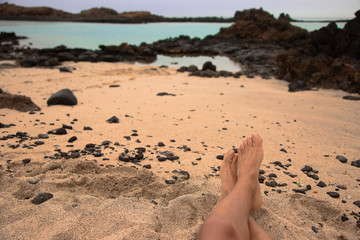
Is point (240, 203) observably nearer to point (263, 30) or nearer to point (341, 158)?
point (341, 158)

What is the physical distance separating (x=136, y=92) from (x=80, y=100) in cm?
138

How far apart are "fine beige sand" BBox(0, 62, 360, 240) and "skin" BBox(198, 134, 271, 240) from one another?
181 mm

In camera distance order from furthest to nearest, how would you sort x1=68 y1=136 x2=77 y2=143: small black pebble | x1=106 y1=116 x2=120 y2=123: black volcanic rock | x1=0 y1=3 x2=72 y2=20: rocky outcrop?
x1=0 y1=3 x2=72 y2=20: rocky outcrop < x1=106 y1=116 x2=120 y2=123: black volcanic rock < x1=68 y1=136 x2=77 y2=143: small black pebble

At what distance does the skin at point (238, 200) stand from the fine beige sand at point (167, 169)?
18cm

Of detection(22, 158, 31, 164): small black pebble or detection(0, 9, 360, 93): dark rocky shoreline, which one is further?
detection(0, 9, 360, 93): dark rocky shoreline

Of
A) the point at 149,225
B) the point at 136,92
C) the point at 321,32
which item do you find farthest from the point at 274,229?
the point at 321,32

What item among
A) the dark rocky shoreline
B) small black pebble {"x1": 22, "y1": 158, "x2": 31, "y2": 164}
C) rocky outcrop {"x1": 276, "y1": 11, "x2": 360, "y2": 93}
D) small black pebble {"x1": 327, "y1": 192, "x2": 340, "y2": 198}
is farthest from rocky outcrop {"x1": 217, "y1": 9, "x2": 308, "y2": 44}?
small black pebble {"x1": 22, "y1": 158, "x2": 31, "y2": 164}

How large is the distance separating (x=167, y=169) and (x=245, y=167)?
836 millimetres

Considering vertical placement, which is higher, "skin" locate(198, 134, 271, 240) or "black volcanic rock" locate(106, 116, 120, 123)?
"skin" locate(198, 134, 271, 240)

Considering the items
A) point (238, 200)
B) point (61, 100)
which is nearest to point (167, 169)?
point (238, 200)

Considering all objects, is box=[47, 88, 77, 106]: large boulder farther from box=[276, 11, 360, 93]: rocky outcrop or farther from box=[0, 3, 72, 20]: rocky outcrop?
box=[0, 3, 72, 20]: rocky outcrop

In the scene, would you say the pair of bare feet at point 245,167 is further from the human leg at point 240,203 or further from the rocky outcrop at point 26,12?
the rocky outcrop at point 26,12

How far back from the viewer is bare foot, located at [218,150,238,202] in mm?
1989

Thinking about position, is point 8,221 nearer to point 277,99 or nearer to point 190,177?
point 190,177
